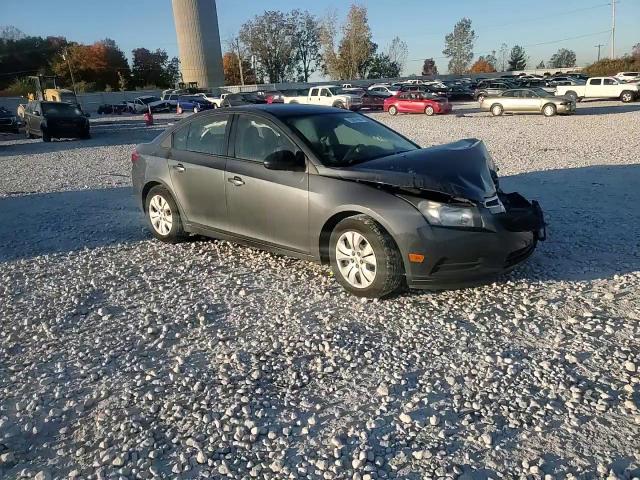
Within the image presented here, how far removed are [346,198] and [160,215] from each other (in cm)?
278

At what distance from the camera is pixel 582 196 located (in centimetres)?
751

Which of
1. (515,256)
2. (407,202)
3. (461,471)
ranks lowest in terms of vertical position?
(461,471)

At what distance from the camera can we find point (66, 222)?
7.46 metres

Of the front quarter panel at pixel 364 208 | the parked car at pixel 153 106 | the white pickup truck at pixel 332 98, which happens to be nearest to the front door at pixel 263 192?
the front quarter panel at pixel 364 208

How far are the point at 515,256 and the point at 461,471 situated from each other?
2257mm

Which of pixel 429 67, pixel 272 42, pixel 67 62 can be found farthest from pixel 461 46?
pixel 67 62

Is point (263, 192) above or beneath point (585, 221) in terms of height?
above

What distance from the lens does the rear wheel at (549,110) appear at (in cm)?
2472

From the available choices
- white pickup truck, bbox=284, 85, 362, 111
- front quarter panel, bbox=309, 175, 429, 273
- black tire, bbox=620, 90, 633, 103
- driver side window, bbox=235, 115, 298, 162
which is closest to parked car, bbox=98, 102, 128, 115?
white pickup truck, bbox=284, 85, 362, 111

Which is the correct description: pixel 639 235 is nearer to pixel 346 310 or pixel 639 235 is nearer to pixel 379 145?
pixel 379 145

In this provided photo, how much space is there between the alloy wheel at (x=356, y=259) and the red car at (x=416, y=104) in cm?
2645

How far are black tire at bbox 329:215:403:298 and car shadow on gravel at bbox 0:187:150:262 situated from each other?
3.38 m

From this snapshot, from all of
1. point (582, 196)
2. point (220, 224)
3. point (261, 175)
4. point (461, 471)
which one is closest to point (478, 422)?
point (461, 471)

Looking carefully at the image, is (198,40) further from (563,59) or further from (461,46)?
(563,59)
